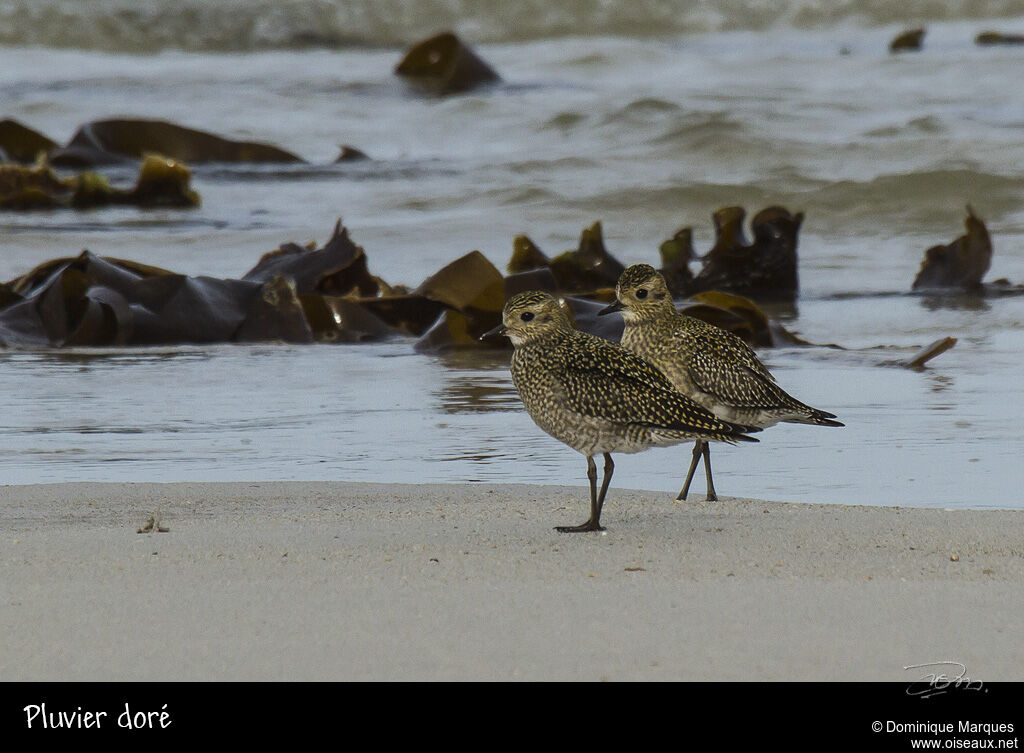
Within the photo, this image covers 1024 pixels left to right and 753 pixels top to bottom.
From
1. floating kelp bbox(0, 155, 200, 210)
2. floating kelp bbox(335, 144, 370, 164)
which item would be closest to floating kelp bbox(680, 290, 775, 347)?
floating kelp bbox(0, 155, 200, 210)

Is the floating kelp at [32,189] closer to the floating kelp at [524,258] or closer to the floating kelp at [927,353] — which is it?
the floating kelp at [524,258]

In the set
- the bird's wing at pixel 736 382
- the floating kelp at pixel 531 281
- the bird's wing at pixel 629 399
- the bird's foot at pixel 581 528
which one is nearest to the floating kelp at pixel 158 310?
the floating kelp at pixel 531 281

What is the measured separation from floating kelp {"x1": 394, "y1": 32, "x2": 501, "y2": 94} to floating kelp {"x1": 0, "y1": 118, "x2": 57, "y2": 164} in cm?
492

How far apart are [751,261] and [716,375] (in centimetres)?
394

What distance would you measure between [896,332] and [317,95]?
1199 cm

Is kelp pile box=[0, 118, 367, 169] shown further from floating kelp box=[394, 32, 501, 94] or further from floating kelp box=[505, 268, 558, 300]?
floating kelp box=[505, 268, 558, 300]

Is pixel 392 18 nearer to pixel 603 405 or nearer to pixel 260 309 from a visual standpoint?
pixel 260 309

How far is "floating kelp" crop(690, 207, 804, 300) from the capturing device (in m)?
7.83

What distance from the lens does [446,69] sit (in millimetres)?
17297

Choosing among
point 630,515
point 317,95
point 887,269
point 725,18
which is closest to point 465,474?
point 630,515

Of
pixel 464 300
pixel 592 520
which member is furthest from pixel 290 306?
pixel 592 520

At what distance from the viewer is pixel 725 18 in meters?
23.8

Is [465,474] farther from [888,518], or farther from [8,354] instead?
[8,354]
